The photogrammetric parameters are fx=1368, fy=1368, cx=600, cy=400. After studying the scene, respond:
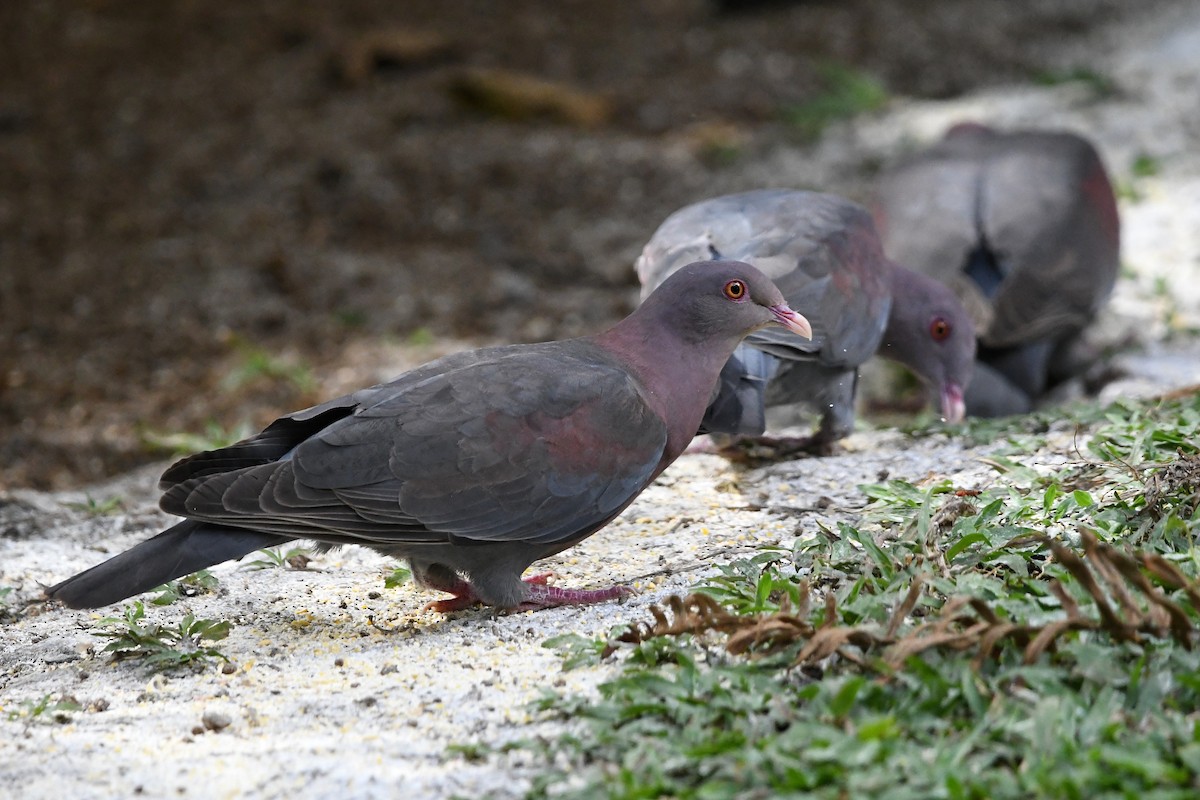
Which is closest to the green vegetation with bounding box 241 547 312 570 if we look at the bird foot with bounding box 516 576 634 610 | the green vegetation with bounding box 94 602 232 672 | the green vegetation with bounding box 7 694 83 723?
the green vegetation with bounding box 94 602 232 672

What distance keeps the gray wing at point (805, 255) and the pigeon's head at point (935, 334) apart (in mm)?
238

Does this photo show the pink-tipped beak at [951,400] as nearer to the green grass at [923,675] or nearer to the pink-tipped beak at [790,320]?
the pink-tipped beak at [790,320]

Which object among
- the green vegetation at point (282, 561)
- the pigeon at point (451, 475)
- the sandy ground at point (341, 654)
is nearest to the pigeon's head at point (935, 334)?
the sandy ground at point (341, 654)

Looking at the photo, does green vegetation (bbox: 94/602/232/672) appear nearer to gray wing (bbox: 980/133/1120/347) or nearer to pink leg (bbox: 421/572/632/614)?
pink leg (bbox: 421/572/632/614)

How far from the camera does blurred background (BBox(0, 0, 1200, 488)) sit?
21.6 ft

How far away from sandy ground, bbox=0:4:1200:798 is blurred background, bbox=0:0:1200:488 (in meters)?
1.63

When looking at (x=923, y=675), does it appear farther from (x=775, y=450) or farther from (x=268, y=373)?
(x=268, y=373)

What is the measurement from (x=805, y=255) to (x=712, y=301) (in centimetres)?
100

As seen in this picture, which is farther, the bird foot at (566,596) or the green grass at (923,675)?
the bird foot at (566,596)

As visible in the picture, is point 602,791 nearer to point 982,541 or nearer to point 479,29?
point 982,541

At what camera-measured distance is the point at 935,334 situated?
4.92 metres

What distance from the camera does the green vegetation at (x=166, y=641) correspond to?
2.94m

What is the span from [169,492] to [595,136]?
20.0ft

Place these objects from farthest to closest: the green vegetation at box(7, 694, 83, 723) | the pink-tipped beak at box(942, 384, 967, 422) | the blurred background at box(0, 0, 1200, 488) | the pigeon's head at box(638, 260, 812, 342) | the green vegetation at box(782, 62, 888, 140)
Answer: the green vegetation at box(782, 62, 888, 140) < the blurred background at box(0, 0, 1200, 488) < the pink-tipped beak at box(942, 384, 967, 422) < the pigeon's head at box(638, 260, 812, 342) < the green vegetation at box(7, 694, 83, 723)
